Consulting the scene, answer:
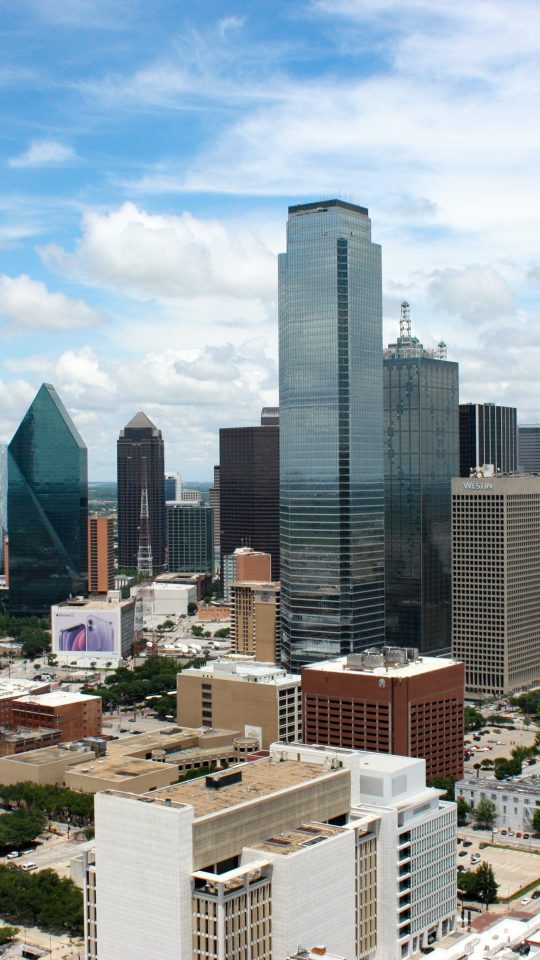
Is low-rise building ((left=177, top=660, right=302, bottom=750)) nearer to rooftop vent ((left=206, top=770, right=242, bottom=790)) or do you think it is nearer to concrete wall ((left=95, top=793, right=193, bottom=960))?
rooftop vent ((left=206, top=770, right=242, bottom=790))

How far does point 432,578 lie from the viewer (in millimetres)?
187875

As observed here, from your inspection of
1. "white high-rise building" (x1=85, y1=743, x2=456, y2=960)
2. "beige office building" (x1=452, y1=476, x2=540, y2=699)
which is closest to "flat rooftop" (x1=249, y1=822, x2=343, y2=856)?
"white high-rise building" (x1=85, y1=743, x2=456, y2=960)

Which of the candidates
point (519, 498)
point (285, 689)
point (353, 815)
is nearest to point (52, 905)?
point (353, 815)

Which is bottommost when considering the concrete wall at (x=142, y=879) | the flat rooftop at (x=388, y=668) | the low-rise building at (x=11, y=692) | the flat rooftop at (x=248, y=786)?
the low-rise building at (x=11, y=692)

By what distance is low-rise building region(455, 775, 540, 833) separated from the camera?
11300 cm

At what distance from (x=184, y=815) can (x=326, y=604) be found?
8946 cm

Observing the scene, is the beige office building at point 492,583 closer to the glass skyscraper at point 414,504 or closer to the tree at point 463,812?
the glass skyscraper at point 414,504

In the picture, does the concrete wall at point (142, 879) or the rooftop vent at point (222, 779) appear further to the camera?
the rooftop vent at point (222, 779)

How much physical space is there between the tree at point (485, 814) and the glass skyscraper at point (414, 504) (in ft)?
234

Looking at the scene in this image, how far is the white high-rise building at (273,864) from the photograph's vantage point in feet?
216

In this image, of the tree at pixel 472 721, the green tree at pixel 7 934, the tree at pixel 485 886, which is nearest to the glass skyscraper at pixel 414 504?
the tree at pixel 472 721

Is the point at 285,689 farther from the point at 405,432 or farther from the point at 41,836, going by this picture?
the point at 405,432

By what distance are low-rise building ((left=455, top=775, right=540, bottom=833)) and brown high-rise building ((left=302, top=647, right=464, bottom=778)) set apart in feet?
17.6

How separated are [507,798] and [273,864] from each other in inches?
2058
